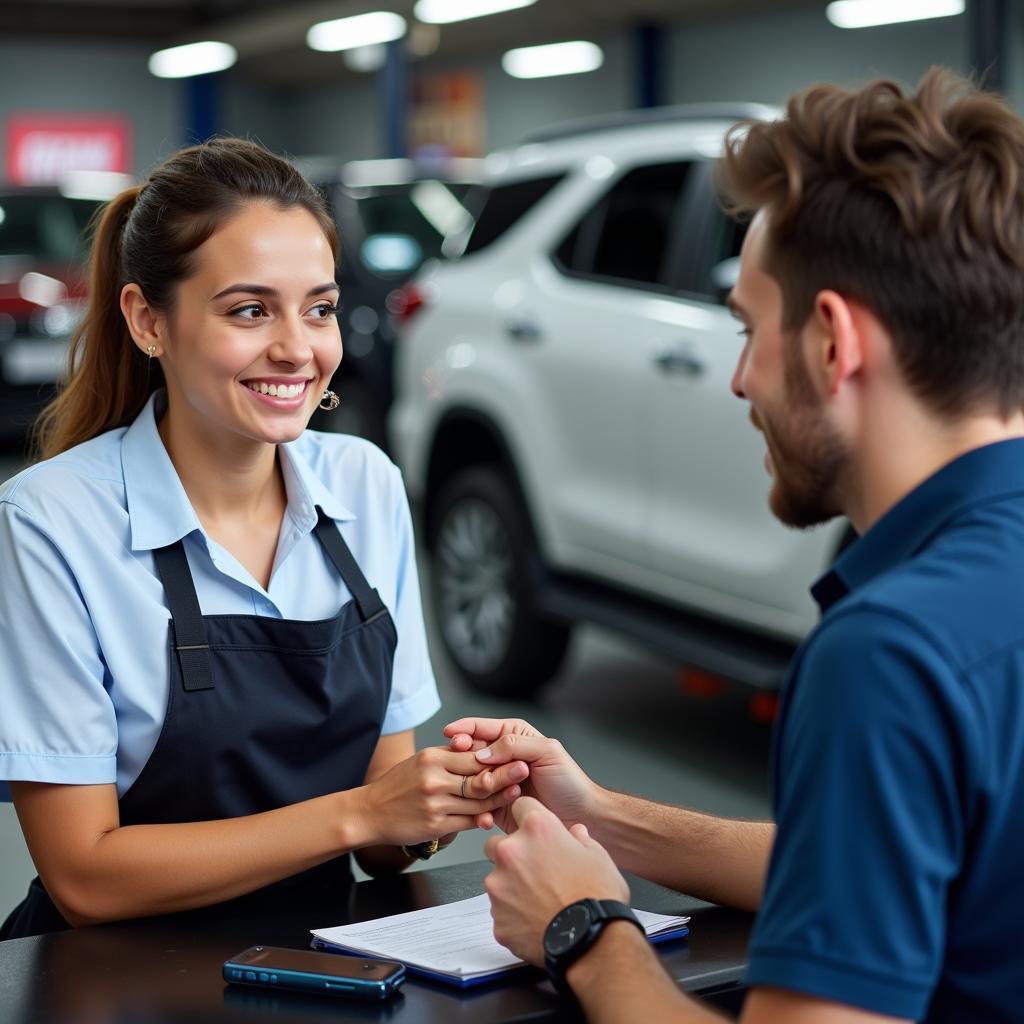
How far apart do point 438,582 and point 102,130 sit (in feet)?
66.0

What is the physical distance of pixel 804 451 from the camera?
4.41ft

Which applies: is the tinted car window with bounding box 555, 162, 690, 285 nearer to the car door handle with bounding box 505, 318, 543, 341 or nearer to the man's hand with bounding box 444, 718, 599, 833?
the car door handle with bounding box 505, 318, 543, 341

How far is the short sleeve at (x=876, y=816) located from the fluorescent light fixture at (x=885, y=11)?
14272mm

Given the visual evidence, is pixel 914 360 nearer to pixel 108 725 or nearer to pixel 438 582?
pixel 108 725

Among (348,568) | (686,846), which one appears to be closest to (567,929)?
(686,846)

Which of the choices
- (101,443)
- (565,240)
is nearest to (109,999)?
(101,443)

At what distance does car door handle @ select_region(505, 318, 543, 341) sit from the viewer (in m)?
4.93

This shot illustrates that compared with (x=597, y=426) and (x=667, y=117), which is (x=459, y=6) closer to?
(x=667, y=117)

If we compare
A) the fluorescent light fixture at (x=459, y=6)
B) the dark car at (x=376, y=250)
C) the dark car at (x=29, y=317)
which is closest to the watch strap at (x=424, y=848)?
the dark car at (x=376, y=250)

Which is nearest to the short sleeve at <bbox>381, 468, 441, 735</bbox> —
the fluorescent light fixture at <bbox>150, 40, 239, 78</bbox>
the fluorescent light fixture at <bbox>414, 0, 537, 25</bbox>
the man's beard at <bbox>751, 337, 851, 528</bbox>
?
the man's beard at <bbox>751, 337, 851, 528</bbox>

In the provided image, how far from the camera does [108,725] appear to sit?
2.00 m

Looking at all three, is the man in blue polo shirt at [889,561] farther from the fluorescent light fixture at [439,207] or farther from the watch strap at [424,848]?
the fluorescent light fixture at [439,207]

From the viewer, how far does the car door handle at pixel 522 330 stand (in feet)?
16.2

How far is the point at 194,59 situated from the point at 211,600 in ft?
69.1
